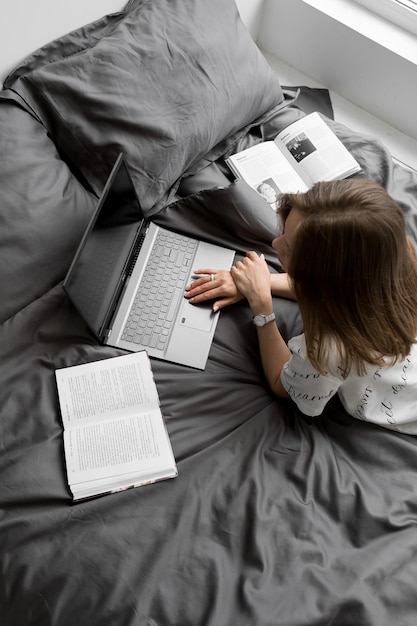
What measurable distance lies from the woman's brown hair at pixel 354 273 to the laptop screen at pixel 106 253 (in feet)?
1.24

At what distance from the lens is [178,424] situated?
109 centimetres

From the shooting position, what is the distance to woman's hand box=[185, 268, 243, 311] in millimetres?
1236

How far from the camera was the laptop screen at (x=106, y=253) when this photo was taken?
Answer: 102 cm

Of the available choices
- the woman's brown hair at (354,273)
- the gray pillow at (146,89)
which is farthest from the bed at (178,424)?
the woman's brown hair at (354,273)

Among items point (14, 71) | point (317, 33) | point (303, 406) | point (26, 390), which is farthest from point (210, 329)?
point (317, 33)

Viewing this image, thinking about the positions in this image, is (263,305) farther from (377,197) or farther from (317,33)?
(317,33)

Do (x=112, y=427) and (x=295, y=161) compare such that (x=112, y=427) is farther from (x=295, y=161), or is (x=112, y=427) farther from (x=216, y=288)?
(x=295, y=161)

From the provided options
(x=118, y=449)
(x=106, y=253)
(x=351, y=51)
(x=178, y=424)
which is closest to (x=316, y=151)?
(x=351, y=51)

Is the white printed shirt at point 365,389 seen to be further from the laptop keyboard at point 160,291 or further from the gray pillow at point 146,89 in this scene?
the gray pillow at point 146,89

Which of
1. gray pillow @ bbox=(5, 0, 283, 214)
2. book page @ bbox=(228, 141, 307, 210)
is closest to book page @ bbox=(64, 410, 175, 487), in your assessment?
gray pillow @ bbox=(5, 0, 283, 214)

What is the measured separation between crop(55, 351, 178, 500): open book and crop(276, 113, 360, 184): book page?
0.76 meters

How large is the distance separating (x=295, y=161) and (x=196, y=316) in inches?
23.9

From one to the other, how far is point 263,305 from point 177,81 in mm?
592

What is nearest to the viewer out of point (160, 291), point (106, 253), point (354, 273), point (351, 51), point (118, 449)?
point (354, 273)
